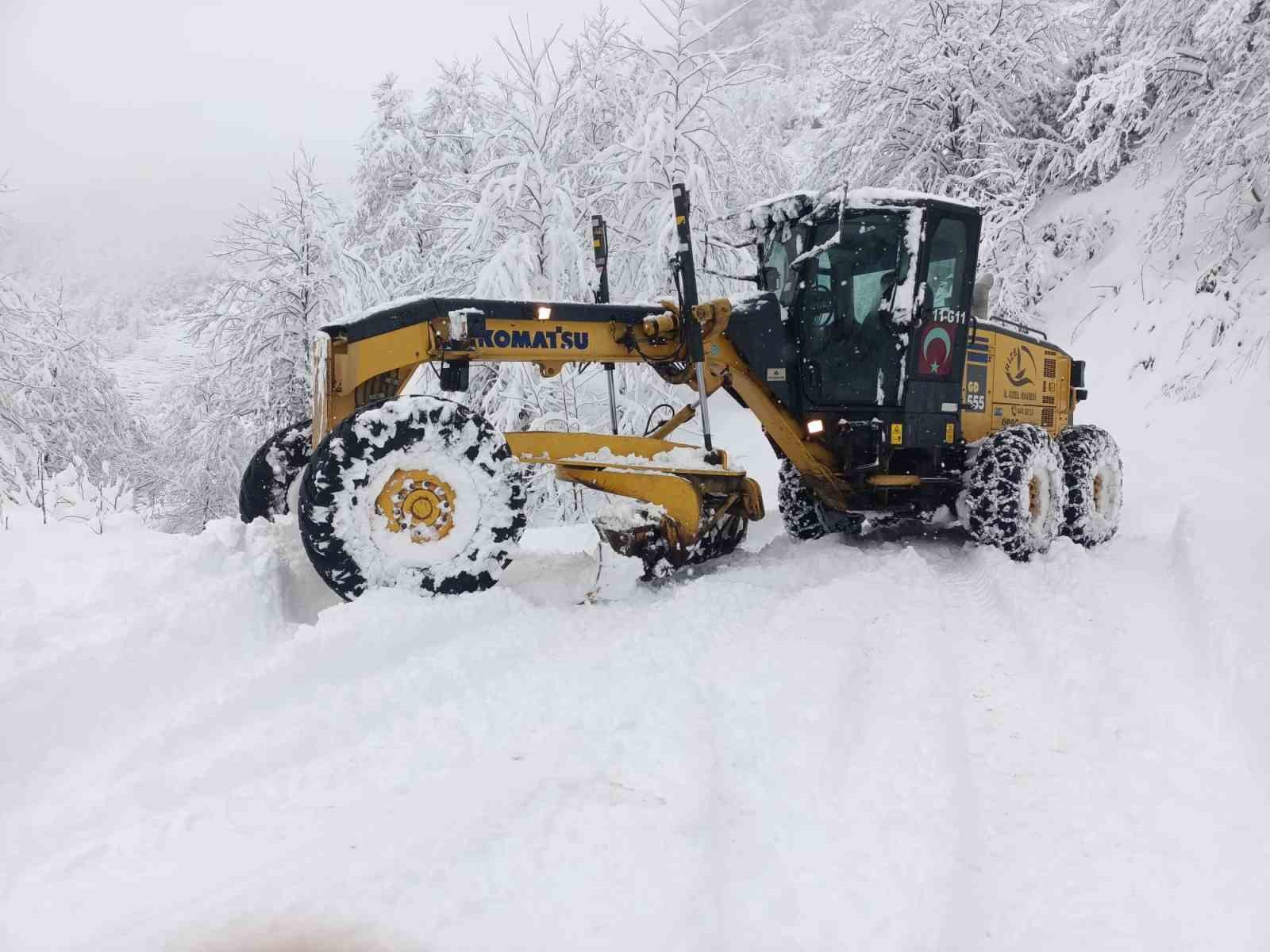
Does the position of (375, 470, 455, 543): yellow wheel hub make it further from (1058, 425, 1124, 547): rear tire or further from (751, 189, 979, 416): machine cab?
(1058, 425, 1124, 547): rear tire

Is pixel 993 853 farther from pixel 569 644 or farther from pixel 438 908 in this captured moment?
pixel 569 644

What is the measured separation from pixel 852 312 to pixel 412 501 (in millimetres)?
3970

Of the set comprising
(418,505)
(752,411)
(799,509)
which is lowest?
(799,509)

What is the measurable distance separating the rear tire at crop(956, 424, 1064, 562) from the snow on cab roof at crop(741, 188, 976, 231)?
1.97 m

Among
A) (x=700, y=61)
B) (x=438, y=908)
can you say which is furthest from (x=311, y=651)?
(x=700, y=61)

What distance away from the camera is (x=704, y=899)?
6.70ft

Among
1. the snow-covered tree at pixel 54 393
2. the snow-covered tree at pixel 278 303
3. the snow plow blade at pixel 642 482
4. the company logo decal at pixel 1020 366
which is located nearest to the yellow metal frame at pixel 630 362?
the snow plow blade at pixel 642 482

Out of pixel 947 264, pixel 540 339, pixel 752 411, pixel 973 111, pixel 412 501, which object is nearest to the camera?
pixel 412 501

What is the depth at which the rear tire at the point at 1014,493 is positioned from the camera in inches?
255

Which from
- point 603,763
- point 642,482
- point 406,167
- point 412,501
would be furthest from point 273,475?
point 406,167

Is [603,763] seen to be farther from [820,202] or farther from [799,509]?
[799,509]

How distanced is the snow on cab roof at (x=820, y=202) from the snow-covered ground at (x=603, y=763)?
10.3 feet

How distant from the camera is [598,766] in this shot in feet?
8.85

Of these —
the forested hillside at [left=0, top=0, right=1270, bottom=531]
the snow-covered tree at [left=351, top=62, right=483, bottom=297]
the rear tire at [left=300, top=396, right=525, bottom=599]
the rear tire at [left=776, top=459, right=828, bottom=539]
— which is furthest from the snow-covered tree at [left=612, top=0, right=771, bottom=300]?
the rear tire at [left=300, top=396, right=525, bottom=599]
